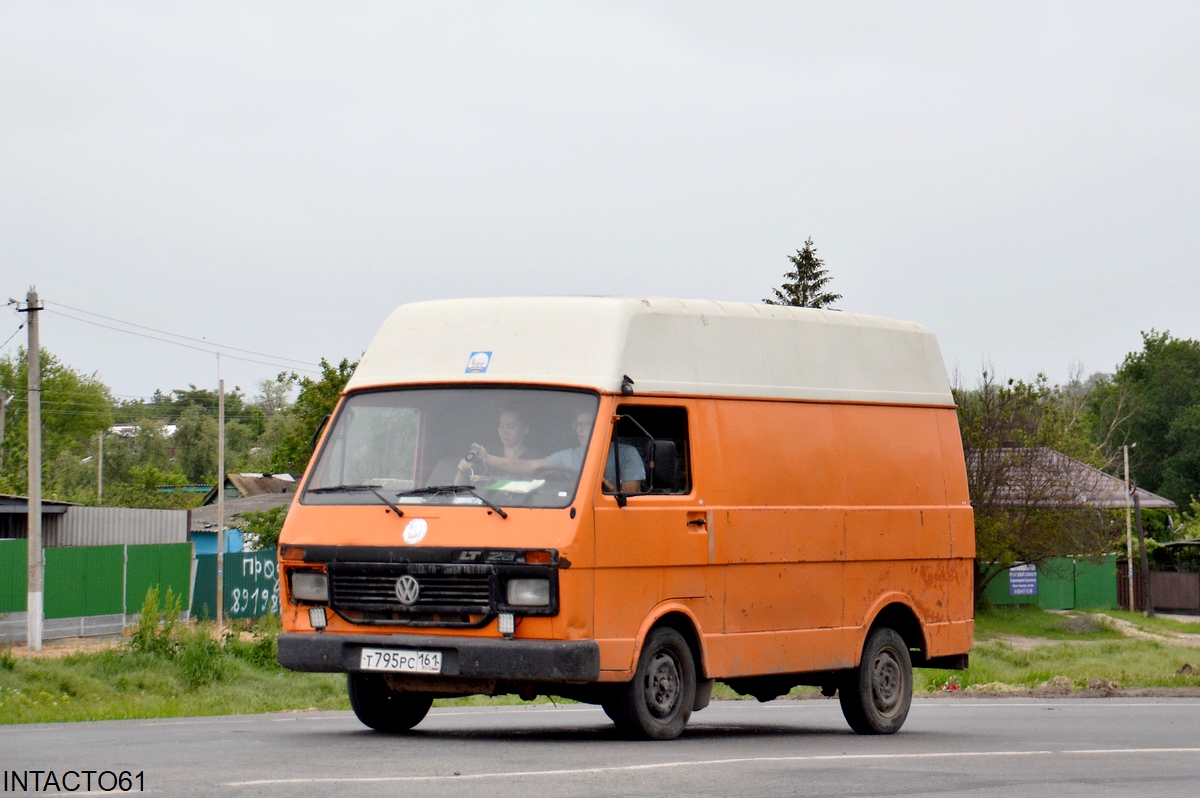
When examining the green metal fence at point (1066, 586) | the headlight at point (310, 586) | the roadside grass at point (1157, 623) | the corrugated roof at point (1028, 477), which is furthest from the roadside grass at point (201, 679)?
the green metal fence at point (1066, 586)

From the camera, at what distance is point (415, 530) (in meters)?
10.1

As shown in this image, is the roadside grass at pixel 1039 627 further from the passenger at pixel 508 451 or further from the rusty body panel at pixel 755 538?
the passenger at pixel 508 451

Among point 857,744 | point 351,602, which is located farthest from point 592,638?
point 857,744

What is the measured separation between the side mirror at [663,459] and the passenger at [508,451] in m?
0.74

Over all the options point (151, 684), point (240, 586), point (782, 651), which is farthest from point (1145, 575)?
point (782, 651)

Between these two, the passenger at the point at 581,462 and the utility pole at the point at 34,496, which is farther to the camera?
the utility pole at the point at 34,496

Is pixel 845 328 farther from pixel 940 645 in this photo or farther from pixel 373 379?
pixel 373 379

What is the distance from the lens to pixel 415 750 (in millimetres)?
9523

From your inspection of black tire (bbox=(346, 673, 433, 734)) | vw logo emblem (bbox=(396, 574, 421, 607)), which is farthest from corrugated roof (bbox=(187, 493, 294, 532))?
vw logo emblem (bbox=(396, 574, 421, 607))

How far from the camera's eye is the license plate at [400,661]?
392 inches

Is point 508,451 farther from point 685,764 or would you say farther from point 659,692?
point 685,764

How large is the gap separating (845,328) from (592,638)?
12.8ft

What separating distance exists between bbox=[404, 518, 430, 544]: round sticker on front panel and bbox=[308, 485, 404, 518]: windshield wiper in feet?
0.37

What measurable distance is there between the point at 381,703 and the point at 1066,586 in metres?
53.8
